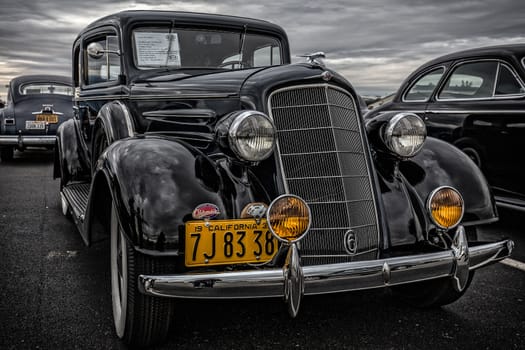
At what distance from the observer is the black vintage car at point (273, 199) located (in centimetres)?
229

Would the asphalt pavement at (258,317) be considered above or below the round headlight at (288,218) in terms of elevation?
below

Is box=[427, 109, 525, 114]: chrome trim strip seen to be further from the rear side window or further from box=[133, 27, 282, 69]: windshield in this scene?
box=[133, 27, 282, 69]: windshield

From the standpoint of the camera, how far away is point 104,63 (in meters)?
4.27

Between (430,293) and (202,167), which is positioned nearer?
(202,167)

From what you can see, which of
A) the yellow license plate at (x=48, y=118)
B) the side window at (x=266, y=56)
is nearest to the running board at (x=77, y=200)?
the side window at (x=266, y=56)

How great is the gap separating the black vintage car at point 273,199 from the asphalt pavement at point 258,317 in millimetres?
180

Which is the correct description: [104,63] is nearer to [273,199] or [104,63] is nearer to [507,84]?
[273,199]

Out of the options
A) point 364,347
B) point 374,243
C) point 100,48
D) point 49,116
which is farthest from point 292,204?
point 49,116

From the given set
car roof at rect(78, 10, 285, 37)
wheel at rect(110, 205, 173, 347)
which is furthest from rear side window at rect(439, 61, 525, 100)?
wheel at rect(110, 205, 173, 347)

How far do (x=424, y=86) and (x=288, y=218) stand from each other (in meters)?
4.21

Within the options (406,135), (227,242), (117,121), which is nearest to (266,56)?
(117,121)

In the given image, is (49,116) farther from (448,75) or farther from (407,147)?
(407,147)

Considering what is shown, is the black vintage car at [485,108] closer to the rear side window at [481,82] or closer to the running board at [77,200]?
the rear side window at [481,82]

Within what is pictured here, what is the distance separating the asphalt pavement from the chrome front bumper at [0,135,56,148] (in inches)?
245
